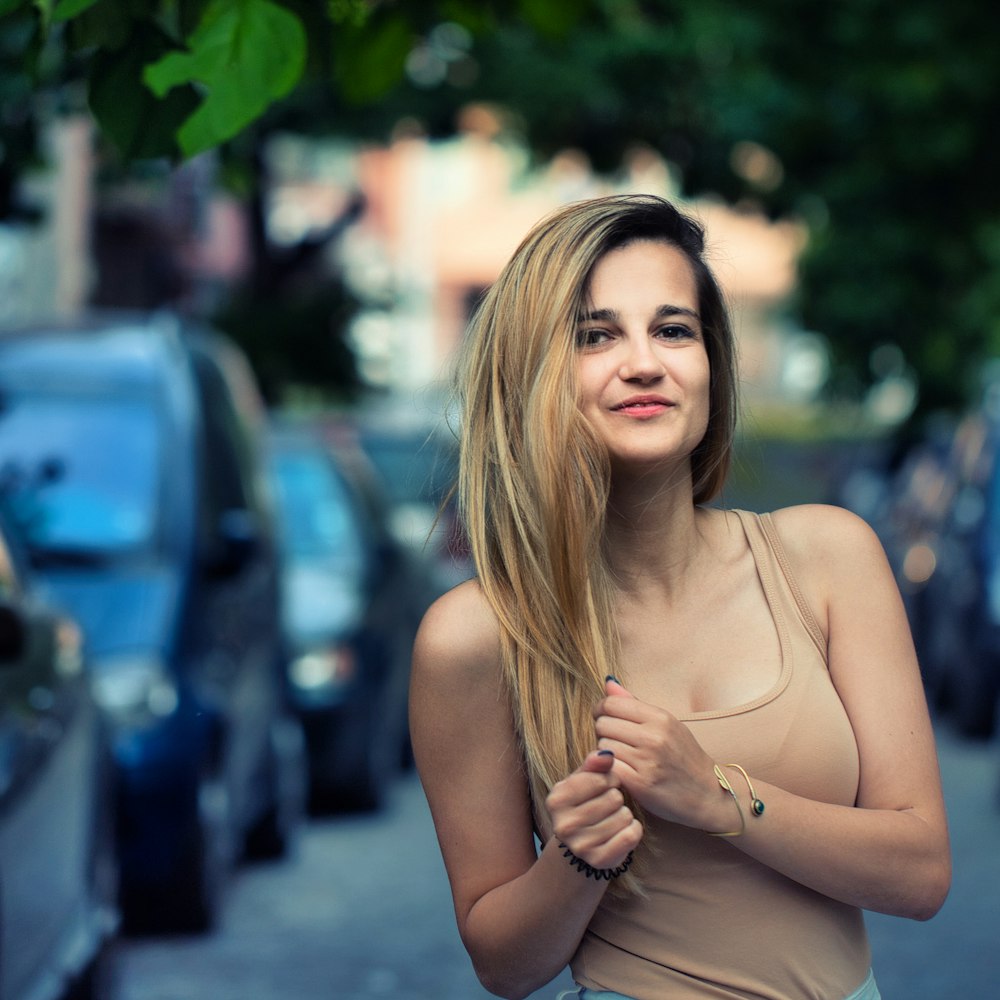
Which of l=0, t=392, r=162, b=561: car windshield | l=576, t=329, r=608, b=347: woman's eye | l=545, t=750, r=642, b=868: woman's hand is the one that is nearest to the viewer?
l=545, t=750, r=642, b=868: woman's hand

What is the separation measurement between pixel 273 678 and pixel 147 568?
1.36m

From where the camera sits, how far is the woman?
2.63 metres

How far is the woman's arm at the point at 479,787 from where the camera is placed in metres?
2.66

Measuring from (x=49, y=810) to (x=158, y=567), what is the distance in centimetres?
246

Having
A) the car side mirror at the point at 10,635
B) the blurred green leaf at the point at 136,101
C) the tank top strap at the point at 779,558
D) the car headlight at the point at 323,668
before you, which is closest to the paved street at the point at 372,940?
the car headlight at the point at 323,668

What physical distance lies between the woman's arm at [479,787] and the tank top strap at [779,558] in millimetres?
408

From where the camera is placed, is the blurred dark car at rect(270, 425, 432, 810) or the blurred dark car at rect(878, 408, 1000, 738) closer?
the blurred dark car at rect(270, 425, 432, 810)

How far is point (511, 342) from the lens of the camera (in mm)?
2740

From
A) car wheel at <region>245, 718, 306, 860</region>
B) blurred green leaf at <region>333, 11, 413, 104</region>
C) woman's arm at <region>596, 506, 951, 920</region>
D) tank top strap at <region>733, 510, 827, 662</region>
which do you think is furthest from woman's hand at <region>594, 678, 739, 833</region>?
car wheel at <region>245, 718, 306, 860</region>

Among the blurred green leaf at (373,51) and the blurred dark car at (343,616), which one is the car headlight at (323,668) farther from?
the blurred green leaf at (373,51)

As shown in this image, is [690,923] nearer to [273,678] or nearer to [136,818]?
[136,818]

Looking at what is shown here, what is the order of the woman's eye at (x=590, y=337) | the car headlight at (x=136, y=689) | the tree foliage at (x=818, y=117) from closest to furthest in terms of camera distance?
the woman's eye at (x=590, y=337), the car headlight at (x=136, y=689), the tree foliage at (x=818, y=117)

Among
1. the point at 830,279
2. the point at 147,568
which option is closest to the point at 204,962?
the point at 147,568

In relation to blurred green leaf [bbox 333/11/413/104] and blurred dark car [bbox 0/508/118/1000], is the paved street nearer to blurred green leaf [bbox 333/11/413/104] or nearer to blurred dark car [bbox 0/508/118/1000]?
blurred dark car [bbox 0/508/118/1000]
